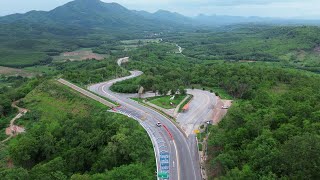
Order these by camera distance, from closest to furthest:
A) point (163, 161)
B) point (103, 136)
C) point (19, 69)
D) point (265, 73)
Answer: point (163, 161) < point (103, 136) < point (265, 73) < point (19, 69)

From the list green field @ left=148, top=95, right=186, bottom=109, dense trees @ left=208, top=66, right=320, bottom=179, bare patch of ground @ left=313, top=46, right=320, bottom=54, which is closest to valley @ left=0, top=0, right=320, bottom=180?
dense trees @ left=208, top=66, right=320, bottom=179

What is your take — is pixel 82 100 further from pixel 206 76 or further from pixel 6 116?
pixel 206 76

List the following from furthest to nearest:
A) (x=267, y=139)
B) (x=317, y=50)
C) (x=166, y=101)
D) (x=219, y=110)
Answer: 1. (x=317, y=50)
2. (x=166, y=101)
3. (x=219, y=110)
4. (x=267, y=139)

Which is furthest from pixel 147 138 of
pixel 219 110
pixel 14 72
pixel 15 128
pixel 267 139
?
pixel 14 72

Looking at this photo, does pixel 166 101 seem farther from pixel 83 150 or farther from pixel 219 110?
pixel 83 150

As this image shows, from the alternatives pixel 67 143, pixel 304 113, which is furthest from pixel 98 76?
pixel 304 113

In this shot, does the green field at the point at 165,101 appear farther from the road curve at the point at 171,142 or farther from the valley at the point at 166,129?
the road curve at the point at 171,142

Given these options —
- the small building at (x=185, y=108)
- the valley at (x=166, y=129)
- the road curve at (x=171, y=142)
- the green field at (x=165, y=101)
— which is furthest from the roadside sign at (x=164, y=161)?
the green field at (x=165, y=101)
